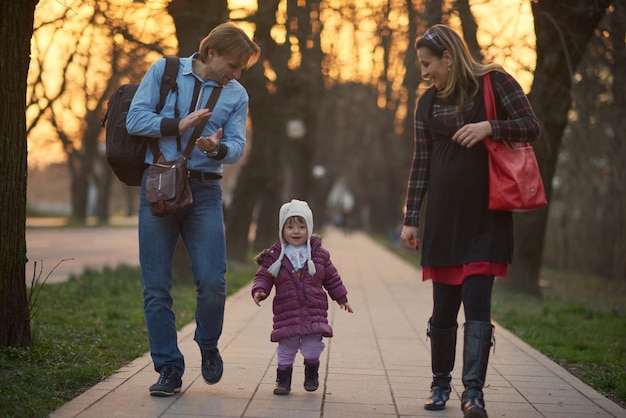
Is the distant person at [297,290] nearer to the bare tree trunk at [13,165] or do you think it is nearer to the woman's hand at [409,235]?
the woman's hand at [409,235]

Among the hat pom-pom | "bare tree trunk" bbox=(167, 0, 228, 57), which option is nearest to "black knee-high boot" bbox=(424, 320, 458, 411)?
the hat pom-pom

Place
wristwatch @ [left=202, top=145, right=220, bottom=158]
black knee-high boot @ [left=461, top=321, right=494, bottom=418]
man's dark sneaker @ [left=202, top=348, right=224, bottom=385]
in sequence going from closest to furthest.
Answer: black knee-high boot @ [left=461, top=321, right=494, bottom=418], wristwatch @ [left=202, top=145, right=220, bottom=158], man's dark sneaker @ [left=202, top=348, right=224, bottom=385]

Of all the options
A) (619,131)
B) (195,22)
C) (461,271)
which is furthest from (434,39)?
(619,131)

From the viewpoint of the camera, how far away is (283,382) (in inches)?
214

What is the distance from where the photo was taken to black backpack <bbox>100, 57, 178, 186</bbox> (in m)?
5.20

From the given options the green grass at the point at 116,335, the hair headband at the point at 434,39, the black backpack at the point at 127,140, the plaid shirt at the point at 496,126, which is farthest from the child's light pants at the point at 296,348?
the hair headband at the point at 434,39

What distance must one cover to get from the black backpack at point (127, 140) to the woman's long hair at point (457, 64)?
4.37 feet

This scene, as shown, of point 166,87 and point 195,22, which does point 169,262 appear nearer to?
point 166,87

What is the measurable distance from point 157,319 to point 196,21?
8316mm

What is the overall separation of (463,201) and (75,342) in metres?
3.57

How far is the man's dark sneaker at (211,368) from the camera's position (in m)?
5.32

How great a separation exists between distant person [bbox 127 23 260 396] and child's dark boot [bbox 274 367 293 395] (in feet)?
1.14

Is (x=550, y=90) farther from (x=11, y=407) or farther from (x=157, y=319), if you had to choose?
(x=11, y=407)

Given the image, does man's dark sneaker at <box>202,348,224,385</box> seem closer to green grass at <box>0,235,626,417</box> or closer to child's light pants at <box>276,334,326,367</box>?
child's light pants at <box>276,334,326,367</box>
